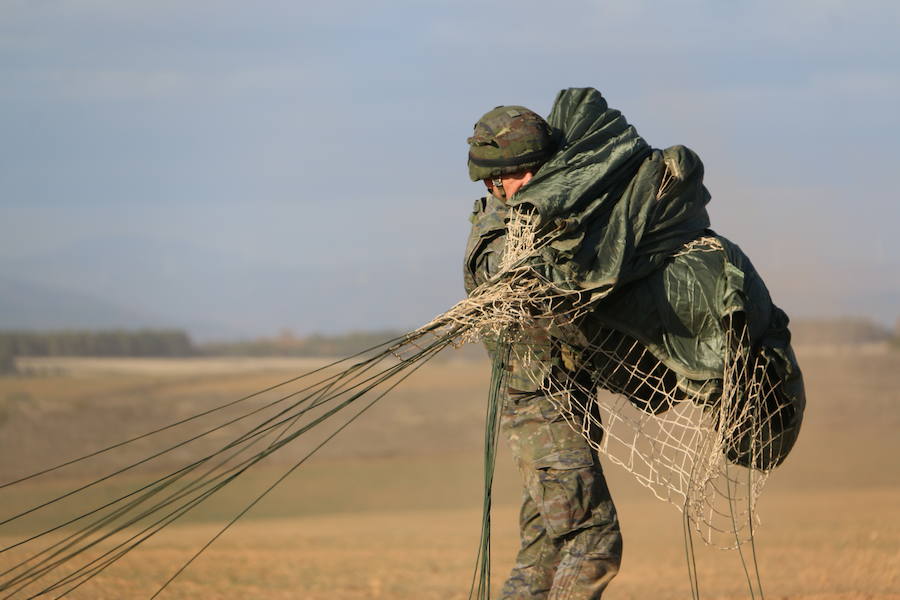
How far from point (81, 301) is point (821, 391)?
6571 inches

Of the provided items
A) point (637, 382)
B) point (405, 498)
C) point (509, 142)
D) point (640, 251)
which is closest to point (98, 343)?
point (405, 498)

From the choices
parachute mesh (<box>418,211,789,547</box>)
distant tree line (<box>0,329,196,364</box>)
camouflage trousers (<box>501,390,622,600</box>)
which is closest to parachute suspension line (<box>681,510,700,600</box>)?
parachute mesh (<box>418,211,789,547</box>)

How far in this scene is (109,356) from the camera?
45312 millimetres

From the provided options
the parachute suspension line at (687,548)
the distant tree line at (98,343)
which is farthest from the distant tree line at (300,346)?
the parachute suspension line at (687,548)

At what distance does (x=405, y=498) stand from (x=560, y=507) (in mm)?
13674

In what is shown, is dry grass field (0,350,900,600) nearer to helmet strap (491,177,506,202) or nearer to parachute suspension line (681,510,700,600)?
parachute suspension line (681,510,700,600)

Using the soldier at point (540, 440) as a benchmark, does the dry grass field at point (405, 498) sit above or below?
below

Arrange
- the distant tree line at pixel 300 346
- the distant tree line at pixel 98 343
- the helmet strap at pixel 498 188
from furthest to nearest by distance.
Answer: the distant tree line at pixel 300 346 < the distant tree line at pixel 98 343 < the helmet strap at pixel 498 188

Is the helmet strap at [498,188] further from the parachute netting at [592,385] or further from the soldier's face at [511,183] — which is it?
the parachute netting at [592,385]

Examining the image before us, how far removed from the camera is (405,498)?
17906 mm

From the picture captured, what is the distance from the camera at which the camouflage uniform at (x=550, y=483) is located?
4441 millimetres

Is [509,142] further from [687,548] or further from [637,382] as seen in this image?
[687,548]

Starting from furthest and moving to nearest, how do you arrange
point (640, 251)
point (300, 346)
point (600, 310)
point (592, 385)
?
point (300, 346) → point (592, 385) → point (600, 310) → point (640, 251)

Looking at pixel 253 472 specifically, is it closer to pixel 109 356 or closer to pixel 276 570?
pixel 276 570
